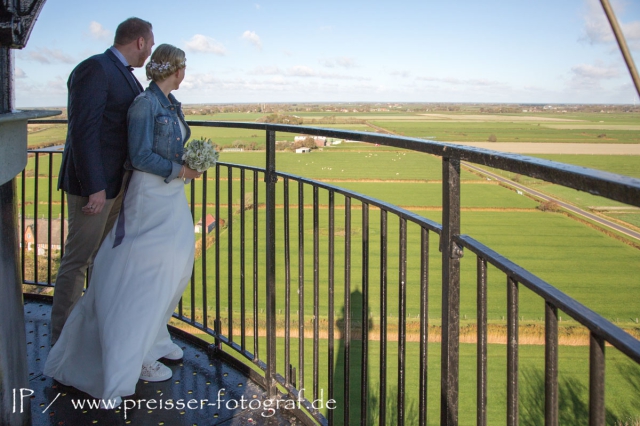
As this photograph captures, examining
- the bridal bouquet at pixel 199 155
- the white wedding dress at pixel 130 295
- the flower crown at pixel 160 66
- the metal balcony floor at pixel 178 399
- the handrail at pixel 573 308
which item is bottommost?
the metal balcony floor at pixel 178 399

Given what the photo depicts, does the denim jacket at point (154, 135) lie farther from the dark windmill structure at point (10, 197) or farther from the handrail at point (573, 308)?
the handrail at point (573, 308)

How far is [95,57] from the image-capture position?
2.43 meters

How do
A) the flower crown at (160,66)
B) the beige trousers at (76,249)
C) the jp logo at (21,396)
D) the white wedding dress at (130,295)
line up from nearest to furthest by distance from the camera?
the jp logo at (21,396) → the white wedding dress at (130,295) → the flower crown at (160,66) → the beige trousers at (76,249)

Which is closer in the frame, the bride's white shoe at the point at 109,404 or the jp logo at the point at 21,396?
the jp logo at the point at 21,396

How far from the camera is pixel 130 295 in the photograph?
2230mm

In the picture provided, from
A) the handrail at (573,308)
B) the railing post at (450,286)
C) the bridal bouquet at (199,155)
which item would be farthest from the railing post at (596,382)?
the bridal bouquet at (199,155)

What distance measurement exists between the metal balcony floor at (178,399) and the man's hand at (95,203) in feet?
2.40

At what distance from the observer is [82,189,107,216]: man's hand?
243cm

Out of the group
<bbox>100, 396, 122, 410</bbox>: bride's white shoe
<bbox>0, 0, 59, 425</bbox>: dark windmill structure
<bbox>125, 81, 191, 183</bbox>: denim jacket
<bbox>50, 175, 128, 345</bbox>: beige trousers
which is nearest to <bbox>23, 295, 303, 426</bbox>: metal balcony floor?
<bbox>100, 396, 122, 410</bbox>: bride's white shoe

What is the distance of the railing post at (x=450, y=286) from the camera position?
124 centimetres

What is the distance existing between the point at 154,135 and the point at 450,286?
153 centimetres

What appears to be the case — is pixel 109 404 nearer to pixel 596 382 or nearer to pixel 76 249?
pixel 76 249

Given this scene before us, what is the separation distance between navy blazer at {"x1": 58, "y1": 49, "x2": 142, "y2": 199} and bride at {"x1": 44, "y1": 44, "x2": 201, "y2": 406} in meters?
0.17

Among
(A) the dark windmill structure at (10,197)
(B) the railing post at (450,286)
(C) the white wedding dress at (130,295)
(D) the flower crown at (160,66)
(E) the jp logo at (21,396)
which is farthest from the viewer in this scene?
(D) the flower crown at (160,66)
